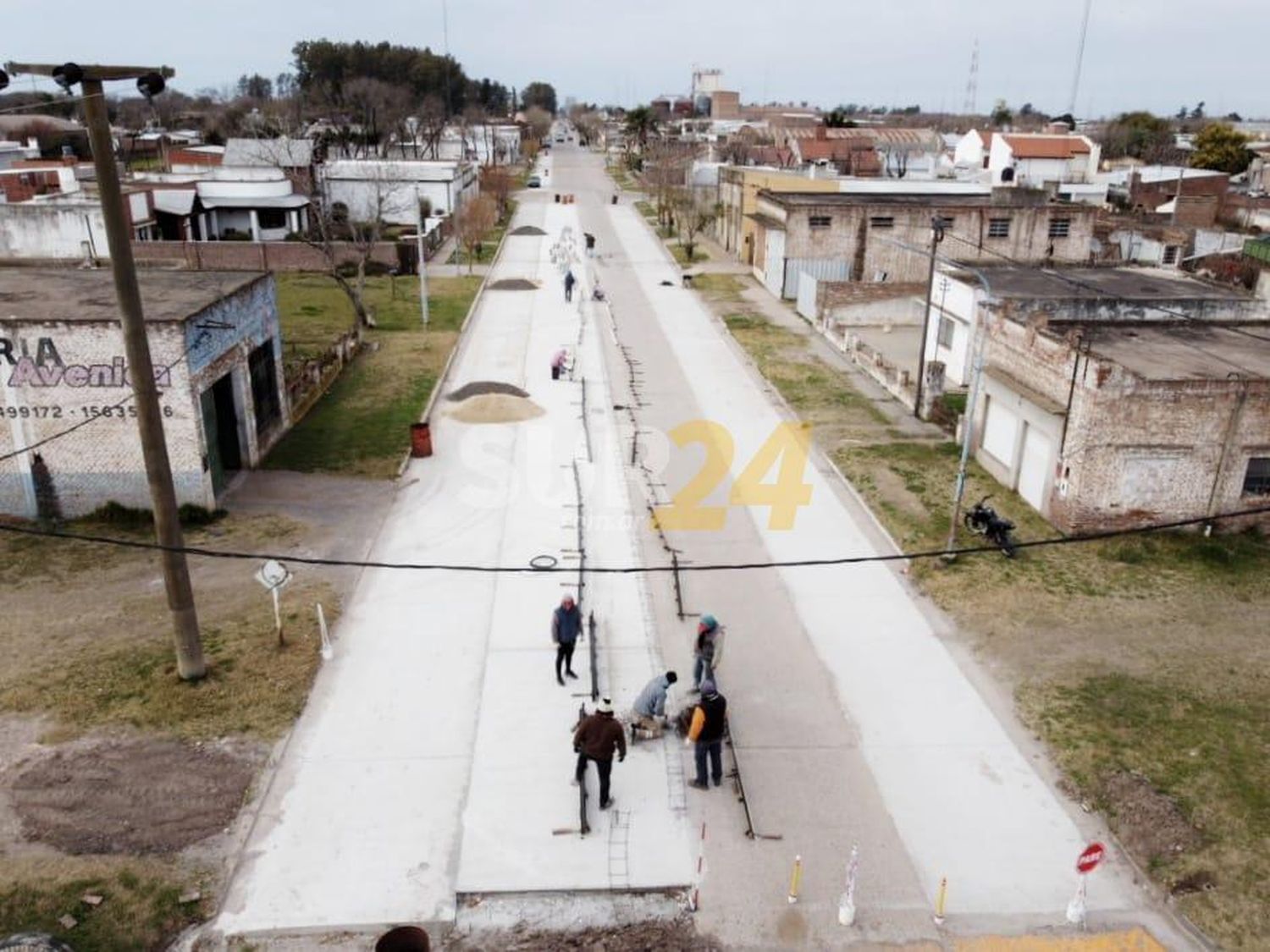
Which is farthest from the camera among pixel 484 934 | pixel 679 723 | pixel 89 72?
pixel 679 723

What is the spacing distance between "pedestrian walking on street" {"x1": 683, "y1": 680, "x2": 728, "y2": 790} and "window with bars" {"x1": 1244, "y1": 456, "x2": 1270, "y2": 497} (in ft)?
41.6

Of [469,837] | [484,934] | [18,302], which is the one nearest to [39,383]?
[18,302]

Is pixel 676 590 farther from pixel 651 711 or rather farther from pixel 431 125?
pixel 431 125

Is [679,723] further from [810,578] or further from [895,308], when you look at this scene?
[895,308]

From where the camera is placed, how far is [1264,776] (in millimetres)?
11875

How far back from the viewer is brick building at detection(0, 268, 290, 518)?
17.9 meters

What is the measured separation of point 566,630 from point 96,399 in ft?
35.5

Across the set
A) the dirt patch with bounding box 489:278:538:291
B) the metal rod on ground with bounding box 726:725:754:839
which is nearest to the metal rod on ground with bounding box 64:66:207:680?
the metal rod on ground with bounding box 726:725:754:839

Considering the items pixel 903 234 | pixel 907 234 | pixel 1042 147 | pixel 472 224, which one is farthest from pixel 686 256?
pixel 1042 147

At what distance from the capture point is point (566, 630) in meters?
13.5

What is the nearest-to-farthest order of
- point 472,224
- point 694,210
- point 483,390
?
point 483,390 → point 472,224 → point 694,210

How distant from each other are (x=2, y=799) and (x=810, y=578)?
475 inches

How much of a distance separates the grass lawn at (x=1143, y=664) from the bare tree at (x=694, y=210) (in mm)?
40648

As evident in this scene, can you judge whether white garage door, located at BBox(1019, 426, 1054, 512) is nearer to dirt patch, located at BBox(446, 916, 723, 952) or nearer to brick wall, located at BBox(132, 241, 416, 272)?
dirt patch, located at BBox(446, 916, 723, 952)
